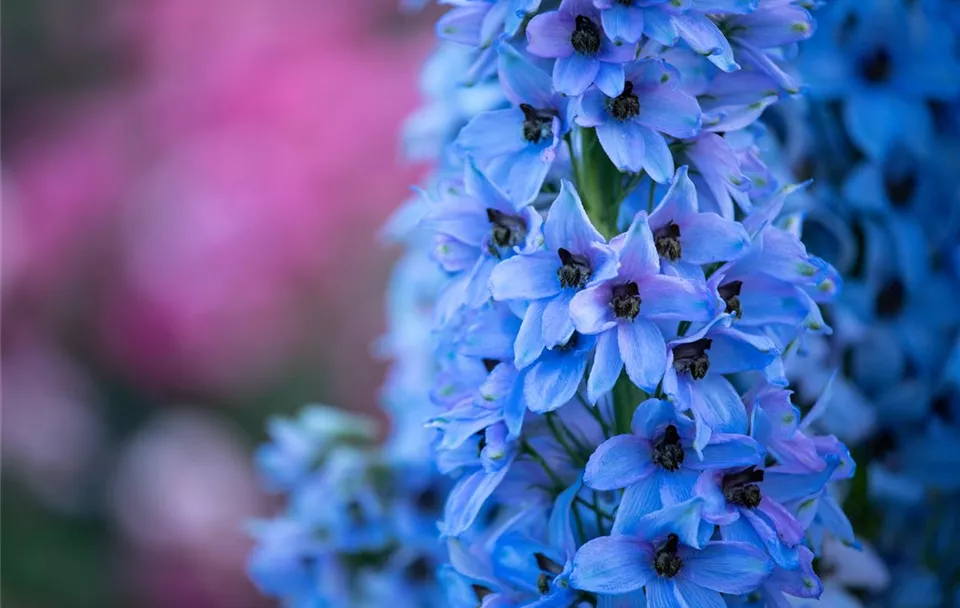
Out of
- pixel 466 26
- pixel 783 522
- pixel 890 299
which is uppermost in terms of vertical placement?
pixel 466 26

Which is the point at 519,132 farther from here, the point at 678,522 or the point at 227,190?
the point at 227,190

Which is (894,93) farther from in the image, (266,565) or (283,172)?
(283,172)

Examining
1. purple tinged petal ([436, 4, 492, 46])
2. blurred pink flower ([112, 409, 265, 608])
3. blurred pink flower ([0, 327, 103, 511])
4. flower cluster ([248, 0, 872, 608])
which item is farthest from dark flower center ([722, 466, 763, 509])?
blurred pink flower ([0, 327, 103, 511])

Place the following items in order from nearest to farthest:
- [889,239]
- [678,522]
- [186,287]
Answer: [678,522] < [889,239] < [186,287]

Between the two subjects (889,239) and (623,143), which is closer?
(623,143)

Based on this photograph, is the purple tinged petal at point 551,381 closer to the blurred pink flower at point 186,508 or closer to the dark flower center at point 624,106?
the dark flower center at point 624,106

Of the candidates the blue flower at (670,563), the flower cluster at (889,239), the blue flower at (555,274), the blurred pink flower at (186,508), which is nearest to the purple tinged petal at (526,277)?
the blue flower at (555,274)

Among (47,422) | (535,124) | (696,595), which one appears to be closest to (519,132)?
(535,124)

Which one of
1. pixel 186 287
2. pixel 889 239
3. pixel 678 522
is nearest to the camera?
pixel 678 522
